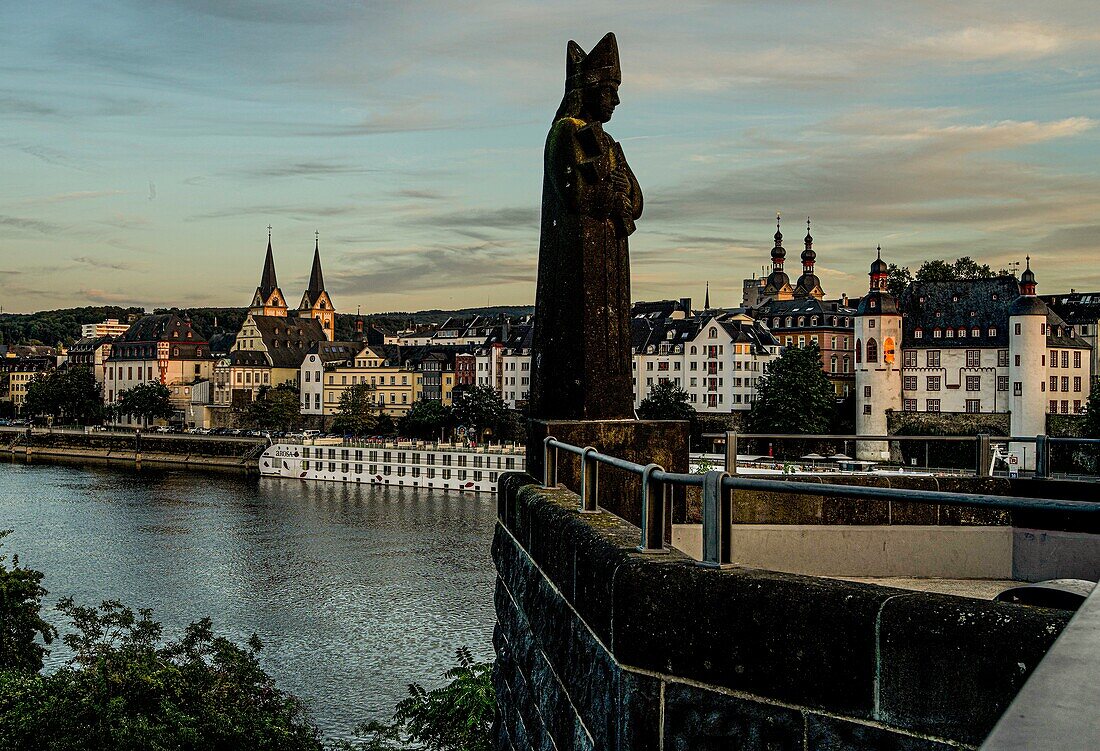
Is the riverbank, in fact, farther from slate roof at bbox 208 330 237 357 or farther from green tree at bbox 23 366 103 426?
slate roof at bbox 208 330 237 357

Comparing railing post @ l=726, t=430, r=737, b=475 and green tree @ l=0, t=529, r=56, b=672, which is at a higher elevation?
railing post @ l=726, t=430, r=737, b=475

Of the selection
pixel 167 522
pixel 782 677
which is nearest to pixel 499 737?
pixel 782 677

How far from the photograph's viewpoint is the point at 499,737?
6422 millimetres

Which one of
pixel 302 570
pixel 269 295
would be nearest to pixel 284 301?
pixel 269 295

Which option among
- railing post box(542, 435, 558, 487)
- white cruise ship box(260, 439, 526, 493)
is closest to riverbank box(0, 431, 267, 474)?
white cruise ship box(260, 439, 526, 493)

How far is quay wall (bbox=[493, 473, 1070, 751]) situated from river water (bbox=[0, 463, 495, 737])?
22.1m

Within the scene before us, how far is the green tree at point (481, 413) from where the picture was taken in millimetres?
95688

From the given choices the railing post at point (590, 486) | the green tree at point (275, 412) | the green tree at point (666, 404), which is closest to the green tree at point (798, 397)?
the green tree at point (666, 404)

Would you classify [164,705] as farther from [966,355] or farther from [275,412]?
[275,412]

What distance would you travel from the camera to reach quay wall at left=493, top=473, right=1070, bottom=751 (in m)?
2.43

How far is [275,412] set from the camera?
113 meters

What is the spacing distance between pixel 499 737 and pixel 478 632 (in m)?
27.4

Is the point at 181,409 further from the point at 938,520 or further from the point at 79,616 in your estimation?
the point at 938,520

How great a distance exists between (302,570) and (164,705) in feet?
88.3
